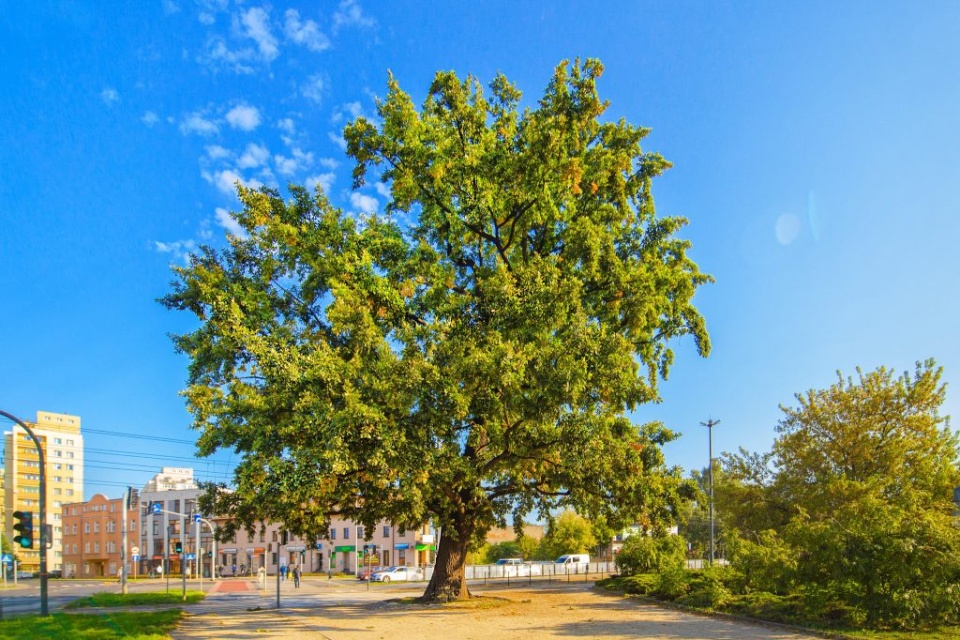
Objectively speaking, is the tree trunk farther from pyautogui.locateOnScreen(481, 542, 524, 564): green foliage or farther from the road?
pyautogui.locateOnScreen(481, 542, 524, 564): green foliage

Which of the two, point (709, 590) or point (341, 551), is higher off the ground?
point (709, 590)

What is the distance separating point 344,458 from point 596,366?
761 centimetres

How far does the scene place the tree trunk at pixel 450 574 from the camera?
25562 millimetres

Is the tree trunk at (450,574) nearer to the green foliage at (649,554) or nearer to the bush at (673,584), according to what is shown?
the bush at (673,584)

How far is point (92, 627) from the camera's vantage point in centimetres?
1845

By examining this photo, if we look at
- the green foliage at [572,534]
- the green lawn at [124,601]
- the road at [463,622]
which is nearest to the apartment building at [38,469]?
the road at [463,622]

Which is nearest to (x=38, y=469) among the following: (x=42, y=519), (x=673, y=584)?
(x=42, y=519)

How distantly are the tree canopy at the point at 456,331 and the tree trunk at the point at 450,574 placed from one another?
80mm

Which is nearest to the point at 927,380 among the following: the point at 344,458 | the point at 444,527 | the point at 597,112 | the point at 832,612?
the point at 832,612

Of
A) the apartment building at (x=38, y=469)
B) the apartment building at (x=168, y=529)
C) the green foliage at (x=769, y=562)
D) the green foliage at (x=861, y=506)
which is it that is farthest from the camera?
the apartment building at (x=168, y=529)

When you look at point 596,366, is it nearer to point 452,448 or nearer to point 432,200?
point 452,448

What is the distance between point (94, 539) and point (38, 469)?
54.0 metres

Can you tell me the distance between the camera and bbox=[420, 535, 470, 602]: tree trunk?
83.9 ft

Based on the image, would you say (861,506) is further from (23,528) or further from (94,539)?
(94,539)
